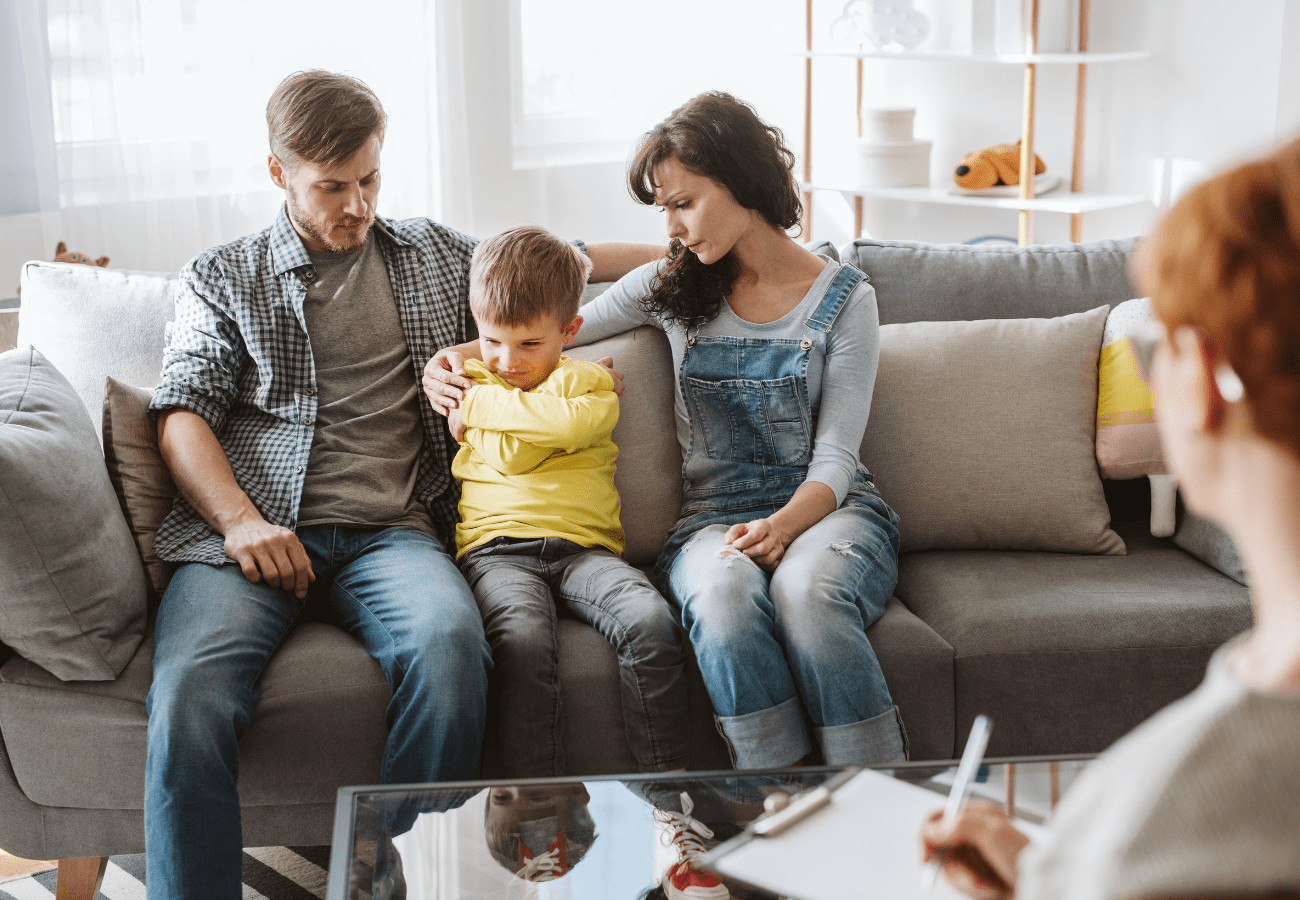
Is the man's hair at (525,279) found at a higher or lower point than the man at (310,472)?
higher

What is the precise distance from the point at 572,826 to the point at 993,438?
1080 millimetres

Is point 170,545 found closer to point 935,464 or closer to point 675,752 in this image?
point 675,752

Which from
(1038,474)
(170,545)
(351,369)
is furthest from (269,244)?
(1038,474)

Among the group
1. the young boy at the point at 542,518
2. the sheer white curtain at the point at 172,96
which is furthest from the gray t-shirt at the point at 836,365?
the sheer white curtain at the point at 172,96

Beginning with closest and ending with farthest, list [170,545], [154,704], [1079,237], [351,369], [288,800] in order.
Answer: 1. [154,704]
2. [288,800]
3. [170,545]
4. [351,369]
5. [1079,237]

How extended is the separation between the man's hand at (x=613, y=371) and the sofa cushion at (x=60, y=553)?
74 cm

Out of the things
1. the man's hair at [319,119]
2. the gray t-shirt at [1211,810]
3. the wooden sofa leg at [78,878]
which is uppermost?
the man's hair at [319,119]

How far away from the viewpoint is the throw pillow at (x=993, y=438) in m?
1.95

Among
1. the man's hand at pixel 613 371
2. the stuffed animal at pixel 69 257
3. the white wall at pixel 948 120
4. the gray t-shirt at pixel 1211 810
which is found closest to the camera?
the gray t-shirt at pixel 1211 810

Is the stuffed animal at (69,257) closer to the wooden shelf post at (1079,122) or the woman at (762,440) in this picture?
the woman at (762,440)

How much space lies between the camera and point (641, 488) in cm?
193

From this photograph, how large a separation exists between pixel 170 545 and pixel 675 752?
30.1 inches

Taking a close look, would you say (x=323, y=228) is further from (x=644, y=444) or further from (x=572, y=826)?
(x=572, y=826)

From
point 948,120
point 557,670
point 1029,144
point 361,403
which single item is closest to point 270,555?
point 361,403
